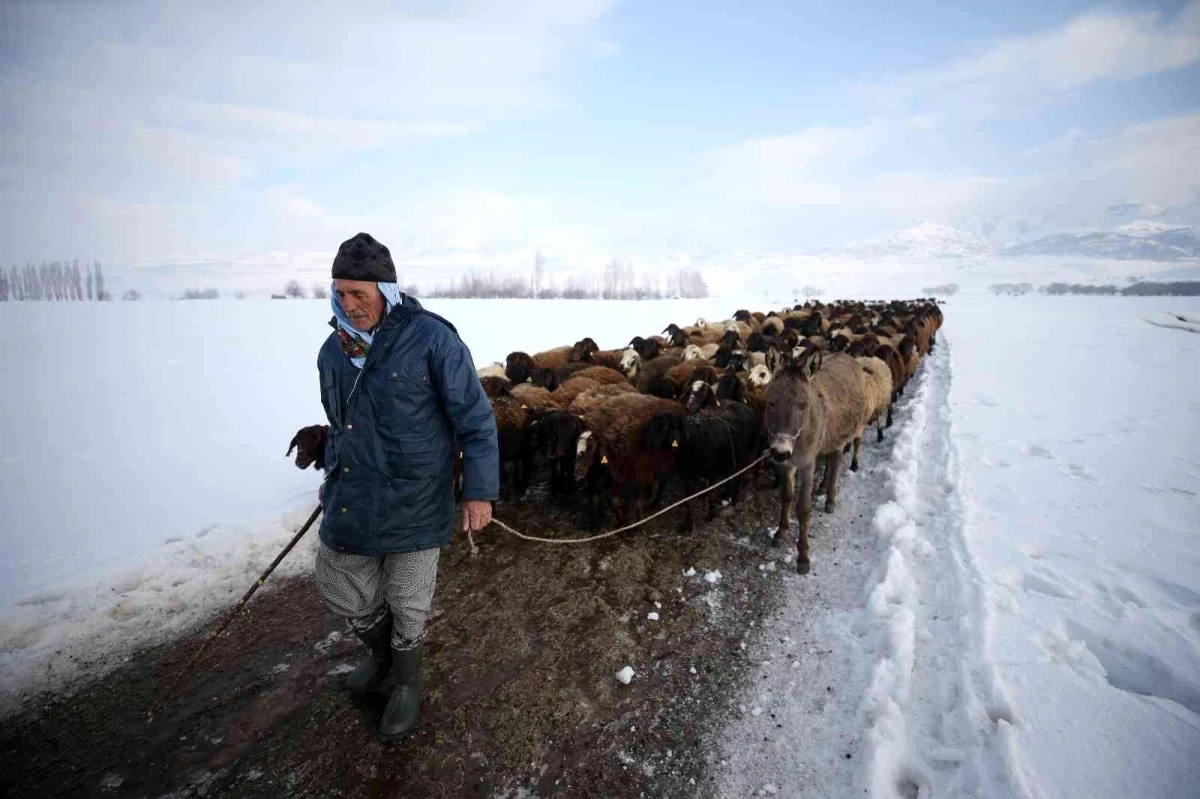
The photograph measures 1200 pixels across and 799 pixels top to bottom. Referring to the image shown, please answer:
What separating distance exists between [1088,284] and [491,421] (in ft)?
623

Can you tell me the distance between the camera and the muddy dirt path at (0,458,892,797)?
305cm

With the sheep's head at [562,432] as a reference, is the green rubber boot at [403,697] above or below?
below

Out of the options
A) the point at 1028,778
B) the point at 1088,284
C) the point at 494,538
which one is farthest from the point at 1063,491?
the point at 1088,284

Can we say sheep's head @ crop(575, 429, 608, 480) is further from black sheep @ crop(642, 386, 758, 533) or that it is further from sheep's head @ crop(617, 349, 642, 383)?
sheep's head @ crop(617, 349, 642, 383)

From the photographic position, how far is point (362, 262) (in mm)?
2832

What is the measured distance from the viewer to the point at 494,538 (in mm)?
6199

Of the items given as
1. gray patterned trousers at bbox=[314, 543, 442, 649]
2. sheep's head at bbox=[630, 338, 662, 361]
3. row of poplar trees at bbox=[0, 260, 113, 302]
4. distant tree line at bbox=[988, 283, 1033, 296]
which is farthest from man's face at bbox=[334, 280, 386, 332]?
distant tree line at bbox=[988, 283, 1033, 296]

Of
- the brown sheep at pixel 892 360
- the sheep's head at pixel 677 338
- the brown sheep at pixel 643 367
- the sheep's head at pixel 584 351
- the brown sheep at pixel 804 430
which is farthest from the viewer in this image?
the sheep's head at pixel 677 338

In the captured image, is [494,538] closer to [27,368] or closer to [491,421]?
[491,421]

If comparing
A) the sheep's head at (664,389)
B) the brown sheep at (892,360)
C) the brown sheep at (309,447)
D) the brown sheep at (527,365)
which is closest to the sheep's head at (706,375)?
the sheep's head at (664,389)

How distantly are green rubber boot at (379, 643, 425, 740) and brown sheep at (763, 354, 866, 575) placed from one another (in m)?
3.83

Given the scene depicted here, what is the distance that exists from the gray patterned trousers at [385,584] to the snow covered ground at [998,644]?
7.34 feet

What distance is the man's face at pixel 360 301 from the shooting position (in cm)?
285

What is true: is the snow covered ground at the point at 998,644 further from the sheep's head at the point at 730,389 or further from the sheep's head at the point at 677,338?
the sheep's head at the point at 677,338
